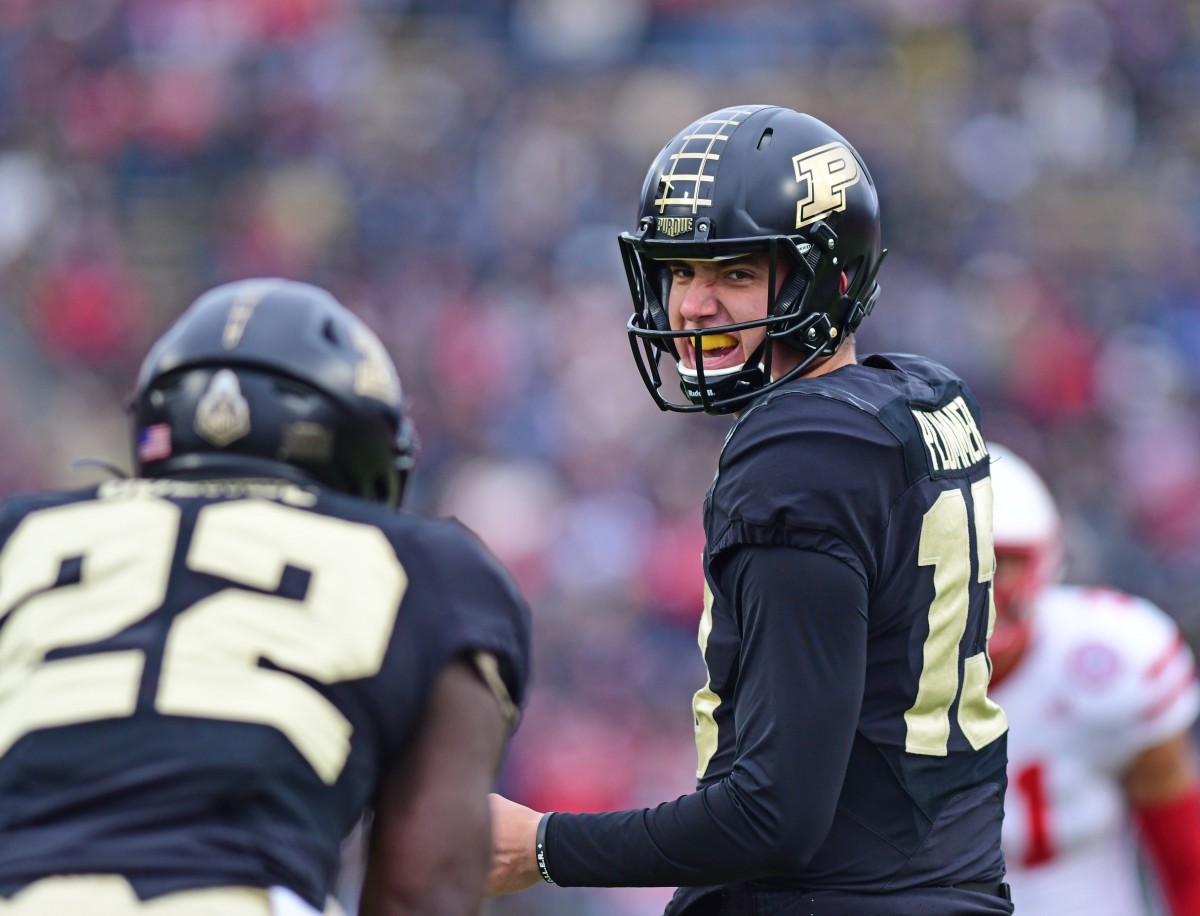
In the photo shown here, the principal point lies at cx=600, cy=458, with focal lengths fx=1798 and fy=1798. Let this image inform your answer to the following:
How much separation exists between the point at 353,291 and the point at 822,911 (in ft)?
35.8

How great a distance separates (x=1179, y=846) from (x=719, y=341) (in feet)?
6.64

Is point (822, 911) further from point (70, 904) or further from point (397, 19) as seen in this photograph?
point (397, 19)

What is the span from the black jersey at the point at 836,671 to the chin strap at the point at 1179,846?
1559mm

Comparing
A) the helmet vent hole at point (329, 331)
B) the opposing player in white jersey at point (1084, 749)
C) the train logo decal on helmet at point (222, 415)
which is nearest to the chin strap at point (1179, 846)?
the opposing player in white jersey at point (1084, 749)

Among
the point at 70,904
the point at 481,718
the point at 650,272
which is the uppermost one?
the point at 650,272

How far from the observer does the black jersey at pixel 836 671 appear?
2646 millimetres

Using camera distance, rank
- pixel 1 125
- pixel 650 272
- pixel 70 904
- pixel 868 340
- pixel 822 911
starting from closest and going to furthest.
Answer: pixel 70 904, pixel 822 911, pixel 650 272, pixel 868 340, pixel 1 125

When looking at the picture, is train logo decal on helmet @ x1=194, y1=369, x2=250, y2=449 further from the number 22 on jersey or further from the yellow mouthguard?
the yellow mouthguard

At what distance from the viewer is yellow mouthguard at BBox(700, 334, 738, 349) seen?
121 inches

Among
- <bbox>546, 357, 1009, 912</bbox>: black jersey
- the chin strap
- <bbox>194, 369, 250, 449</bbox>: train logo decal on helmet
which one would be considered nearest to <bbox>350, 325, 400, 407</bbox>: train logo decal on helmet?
<bbox>194, 369, 250, 449</bbox>: train logo decal on helmet

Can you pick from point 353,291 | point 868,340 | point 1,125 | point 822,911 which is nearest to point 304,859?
point 822,911

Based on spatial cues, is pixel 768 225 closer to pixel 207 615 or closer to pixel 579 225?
pixel 207 615

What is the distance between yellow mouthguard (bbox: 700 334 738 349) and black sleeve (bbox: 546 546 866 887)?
48 cm

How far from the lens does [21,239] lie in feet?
45.4
